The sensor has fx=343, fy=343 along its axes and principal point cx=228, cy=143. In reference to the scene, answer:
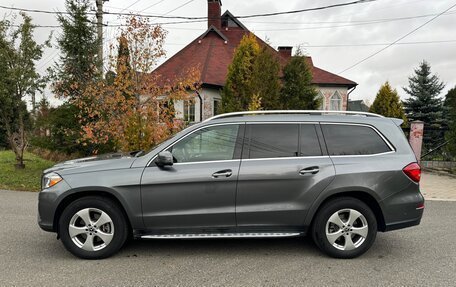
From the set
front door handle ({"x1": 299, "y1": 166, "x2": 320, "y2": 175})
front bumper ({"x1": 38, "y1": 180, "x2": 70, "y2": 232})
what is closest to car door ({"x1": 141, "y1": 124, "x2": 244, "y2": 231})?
front door handle ({"x1": 299, "y1": 166, "x2": 320, "y2": 175})

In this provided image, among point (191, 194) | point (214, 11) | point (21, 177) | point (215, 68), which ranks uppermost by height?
point (214, 11)

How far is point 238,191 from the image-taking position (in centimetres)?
406

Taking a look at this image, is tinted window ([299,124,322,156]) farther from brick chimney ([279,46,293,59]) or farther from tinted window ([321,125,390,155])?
brick chimney ([279,46,293,59])

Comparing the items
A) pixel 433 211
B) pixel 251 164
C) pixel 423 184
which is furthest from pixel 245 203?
pixel 423 184

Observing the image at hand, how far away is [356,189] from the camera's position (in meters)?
4.12

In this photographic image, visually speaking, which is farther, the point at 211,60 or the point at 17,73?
the point at 211,60

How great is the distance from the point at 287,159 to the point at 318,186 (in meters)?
0.48

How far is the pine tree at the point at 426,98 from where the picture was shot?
2094cm

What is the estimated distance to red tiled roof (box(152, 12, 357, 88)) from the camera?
18.2 metres

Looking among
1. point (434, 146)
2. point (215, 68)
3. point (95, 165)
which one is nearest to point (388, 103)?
point (434, 146)

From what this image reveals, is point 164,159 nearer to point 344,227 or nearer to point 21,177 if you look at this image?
point 344,227

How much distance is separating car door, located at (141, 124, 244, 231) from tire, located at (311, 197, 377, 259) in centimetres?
110

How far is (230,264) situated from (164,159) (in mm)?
1449

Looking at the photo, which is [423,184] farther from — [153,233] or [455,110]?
[153,233]
